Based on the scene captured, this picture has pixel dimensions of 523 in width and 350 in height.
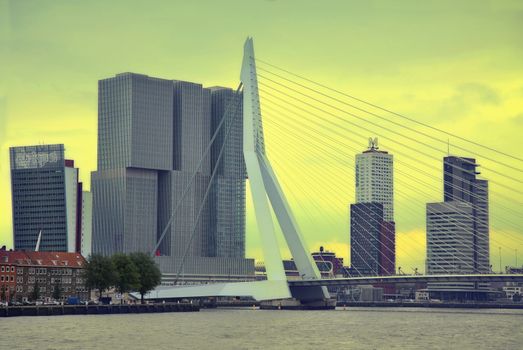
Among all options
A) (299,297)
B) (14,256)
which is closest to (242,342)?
(299,297)

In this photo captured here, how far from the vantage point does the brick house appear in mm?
149125

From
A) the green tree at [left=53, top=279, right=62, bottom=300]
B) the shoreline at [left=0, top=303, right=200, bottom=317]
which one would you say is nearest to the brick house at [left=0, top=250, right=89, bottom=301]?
the green tree at [left=53, top=279, right=62, bottom=300]

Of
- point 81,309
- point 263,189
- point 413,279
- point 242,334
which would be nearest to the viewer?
point 242,334

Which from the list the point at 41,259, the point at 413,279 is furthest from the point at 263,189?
the point at 41,259

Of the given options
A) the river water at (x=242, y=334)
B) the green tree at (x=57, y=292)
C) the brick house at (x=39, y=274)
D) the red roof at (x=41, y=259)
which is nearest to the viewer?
the river water at (x=242, y=334)

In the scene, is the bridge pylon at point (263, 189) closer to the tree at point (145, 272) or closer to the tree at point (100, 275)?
the tree at point (145, 272)

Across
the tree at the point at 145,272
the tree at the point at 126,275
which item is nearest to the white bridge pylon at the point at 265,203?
the tree at the point at 145,272

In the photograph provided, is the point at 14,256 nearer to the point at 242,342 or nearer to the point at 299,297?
the point at 299,297

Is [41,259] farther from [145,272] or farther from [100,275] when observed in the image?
[100,275]

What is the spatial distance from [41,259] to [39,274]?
2985 mm

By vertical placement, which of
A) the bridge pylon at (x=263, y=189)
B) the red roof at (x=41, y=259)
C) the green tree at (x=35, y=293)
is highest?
the bridge pylon at (x=263, y=189)

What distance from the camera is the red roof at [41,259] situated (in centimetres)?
15238

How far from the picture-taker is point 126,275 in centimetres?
13112

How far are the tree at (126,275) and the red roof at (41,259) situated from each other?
854 inches
